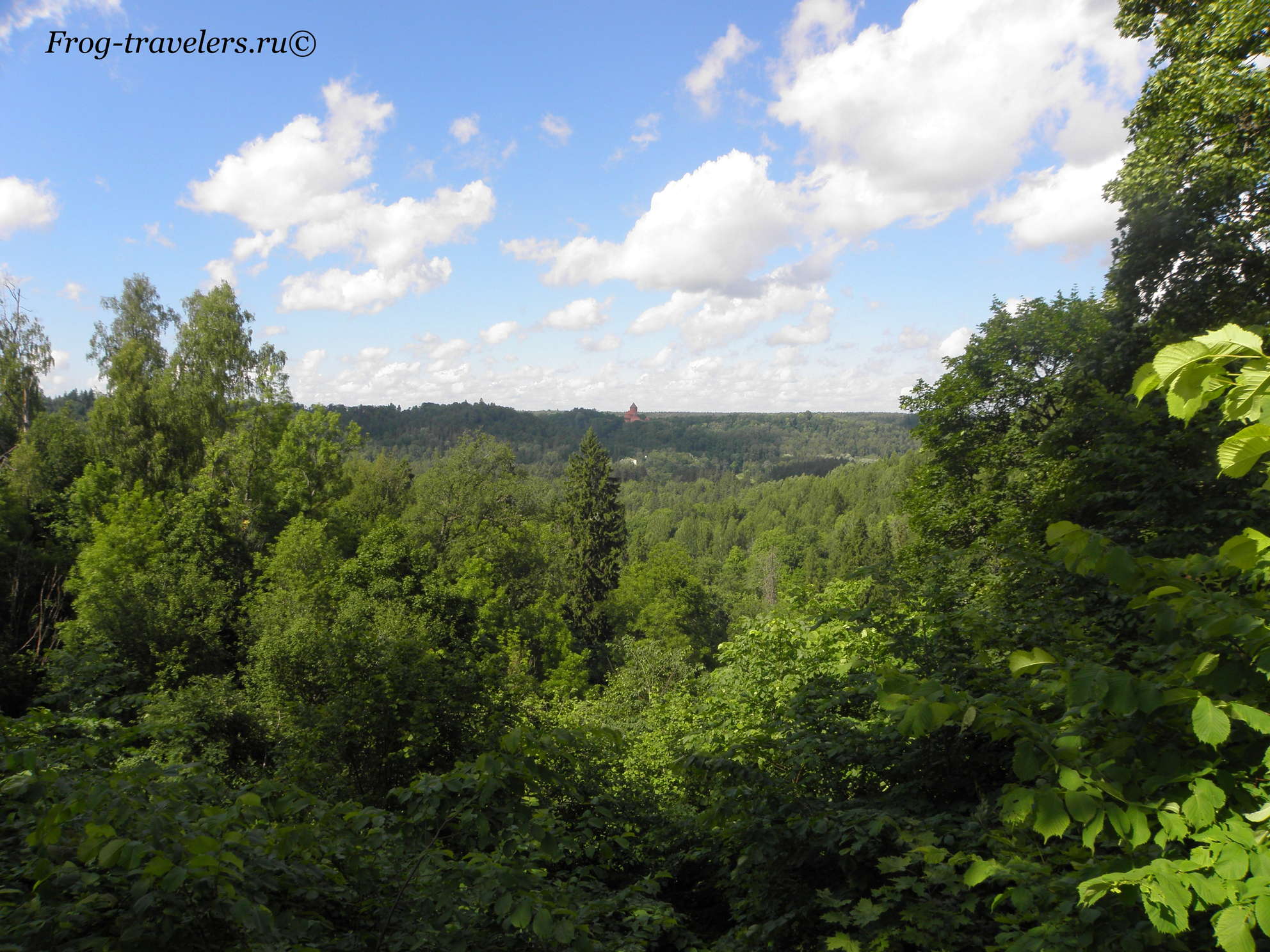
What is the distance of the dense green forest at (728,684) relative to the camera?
78.7 inches

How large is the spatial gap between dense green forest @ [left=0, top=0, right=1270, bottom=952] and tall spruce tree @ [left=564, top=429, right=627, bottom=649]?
7.20m

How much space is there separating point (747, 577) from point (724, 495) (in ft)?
282

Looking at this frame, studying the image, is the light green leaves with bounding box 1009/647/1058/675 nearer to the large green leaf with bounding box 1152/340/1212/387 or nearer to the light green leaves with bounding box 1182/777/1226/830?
the light green leaves with bounding box 1182/777/1226/830

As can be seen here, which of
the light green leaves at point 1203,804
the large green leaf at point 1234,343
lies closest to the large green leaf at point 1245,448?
the large green leaf at point 1234,343

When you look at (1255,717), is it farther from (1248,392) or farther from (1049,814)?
(1248,392)

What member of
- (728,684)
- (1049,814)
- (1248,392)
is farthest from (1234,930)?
(728,684)

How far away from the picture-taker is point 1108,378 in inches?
469

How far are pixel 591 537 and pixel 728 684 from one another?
2748 cm

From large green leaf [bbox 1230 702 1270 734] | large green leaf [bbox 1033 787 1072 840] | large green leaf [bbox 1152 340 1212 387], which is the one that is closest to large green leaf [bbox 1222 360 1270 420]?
large green leaf [bbox 1152 340 1212 387]

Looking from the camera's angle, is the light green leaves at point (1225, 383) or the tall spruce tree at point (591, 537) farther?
the tall spruce tree at point (591, 537)

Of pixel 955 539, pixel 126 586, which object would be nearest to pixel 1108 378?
pixel 955 539

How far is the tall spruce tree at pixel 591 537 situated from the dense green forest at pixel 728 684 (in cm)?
720

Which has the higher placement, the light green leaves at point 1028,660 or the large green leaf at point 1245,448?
the large green leaf at point 1245,448

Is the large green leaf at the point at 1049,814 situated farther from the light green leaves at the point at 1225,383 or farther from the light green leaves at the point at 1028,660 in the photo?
the light green leaves at the point at 1225,383
